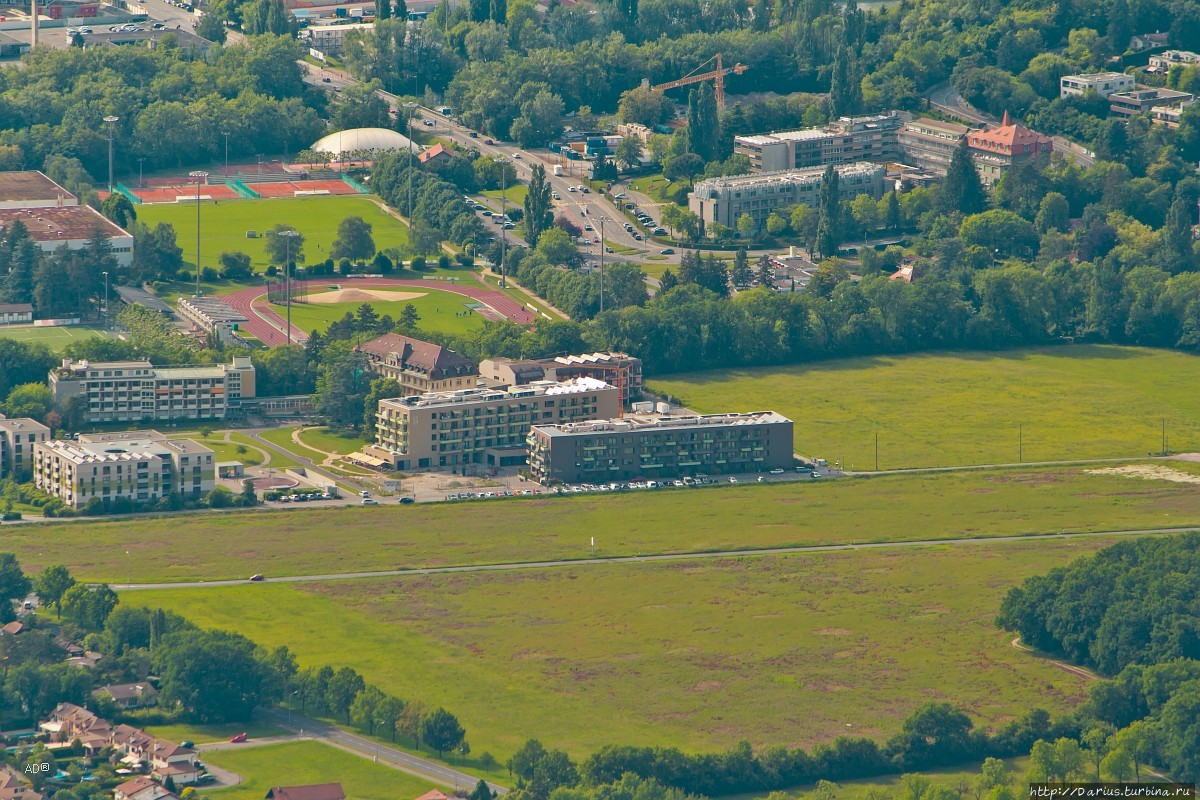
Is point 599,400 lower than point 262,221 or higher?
lower

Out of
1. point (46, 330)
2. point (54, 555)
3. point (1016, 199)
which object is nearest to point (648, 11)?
point (1016, 199)

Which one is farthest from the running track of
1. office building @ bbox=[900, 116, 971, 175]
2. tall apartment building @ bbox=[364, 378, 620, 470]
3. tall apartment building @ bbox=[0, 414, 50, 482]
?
office building @ bbox=[900, 116, 971, 175]

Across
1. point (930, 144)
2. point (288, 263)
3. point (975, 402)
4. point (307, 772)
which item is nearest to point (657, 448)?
point (975, 402)

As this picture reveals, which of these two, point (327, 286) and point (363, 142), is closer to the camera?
point (327, 286)

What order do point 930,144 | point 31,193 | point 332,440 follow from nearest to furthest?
point 332,440 < point 31,193 < point 930,144

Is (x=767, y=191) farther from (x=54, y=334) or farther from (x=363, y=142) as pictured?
(x=54, y=334)

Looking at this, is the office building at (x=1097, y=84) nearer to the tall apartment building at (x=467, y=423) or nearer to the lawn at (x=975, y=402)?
the lawn at (x=975, y=402)

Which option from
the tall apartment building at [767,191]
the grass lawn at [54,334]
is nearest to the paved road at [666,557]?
the grass lawn at [54,334]
